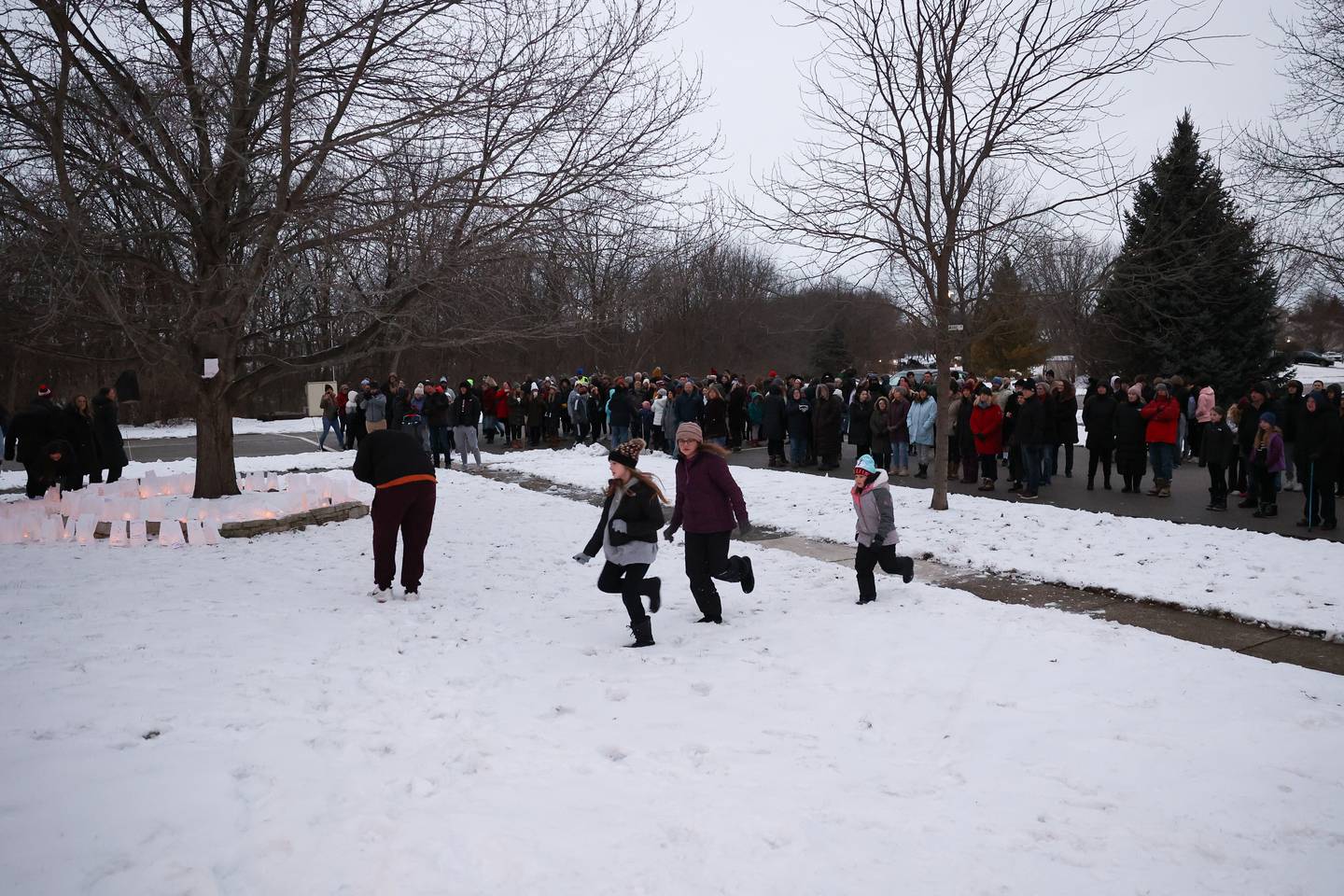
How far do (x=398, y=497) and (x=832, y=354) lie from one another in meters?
45.4

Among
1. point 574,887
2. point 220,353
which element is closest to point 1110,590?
point 574,887

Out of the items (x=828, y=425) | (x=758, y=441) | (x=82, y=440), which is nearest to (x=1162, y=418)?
(x=828, y=425)

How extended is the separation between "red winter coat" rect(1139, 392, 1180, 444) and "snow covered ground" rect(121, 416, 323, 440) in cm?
2594

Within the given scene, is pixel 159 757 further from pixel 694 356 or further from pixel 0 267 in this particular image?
pixel 694 356

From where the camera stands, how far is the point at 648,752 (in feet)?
16.7

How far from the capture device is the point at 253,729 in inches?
203

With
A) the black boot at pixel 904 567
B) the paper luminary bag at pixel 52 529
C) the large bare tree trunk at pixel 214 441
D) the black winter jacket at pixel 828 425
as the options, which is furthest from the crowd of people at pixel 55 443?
the black winter jacket at pixel 828 425

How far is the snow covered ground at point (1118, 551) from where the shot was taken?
25.9 ft

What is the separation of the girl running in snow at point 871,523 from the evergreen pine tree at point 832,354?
43542 mm

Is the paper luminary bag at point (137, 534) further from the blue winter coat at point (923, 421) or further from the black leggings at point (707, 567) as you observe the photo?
the blue winter coat at point (923, 421)

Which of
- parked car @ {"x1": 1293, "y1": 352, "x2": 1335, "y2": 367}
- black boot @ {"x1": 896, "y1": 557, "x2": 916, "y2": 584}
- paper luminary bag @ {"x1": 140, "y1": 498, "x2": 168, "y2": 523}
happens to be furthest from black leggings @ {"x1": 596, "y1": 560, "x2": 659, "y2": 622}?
parked car @ {"x1": 1293, "y1": 352, "x2": 1335, "y2": 367}

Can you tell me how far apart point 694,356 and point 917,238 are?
135 ft

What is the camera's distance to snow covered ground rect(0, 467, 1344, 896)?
3.87 metres

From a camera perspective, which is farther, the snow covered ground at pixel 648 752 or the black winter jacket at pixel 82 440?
the black winter jacket at pixel 82 440
